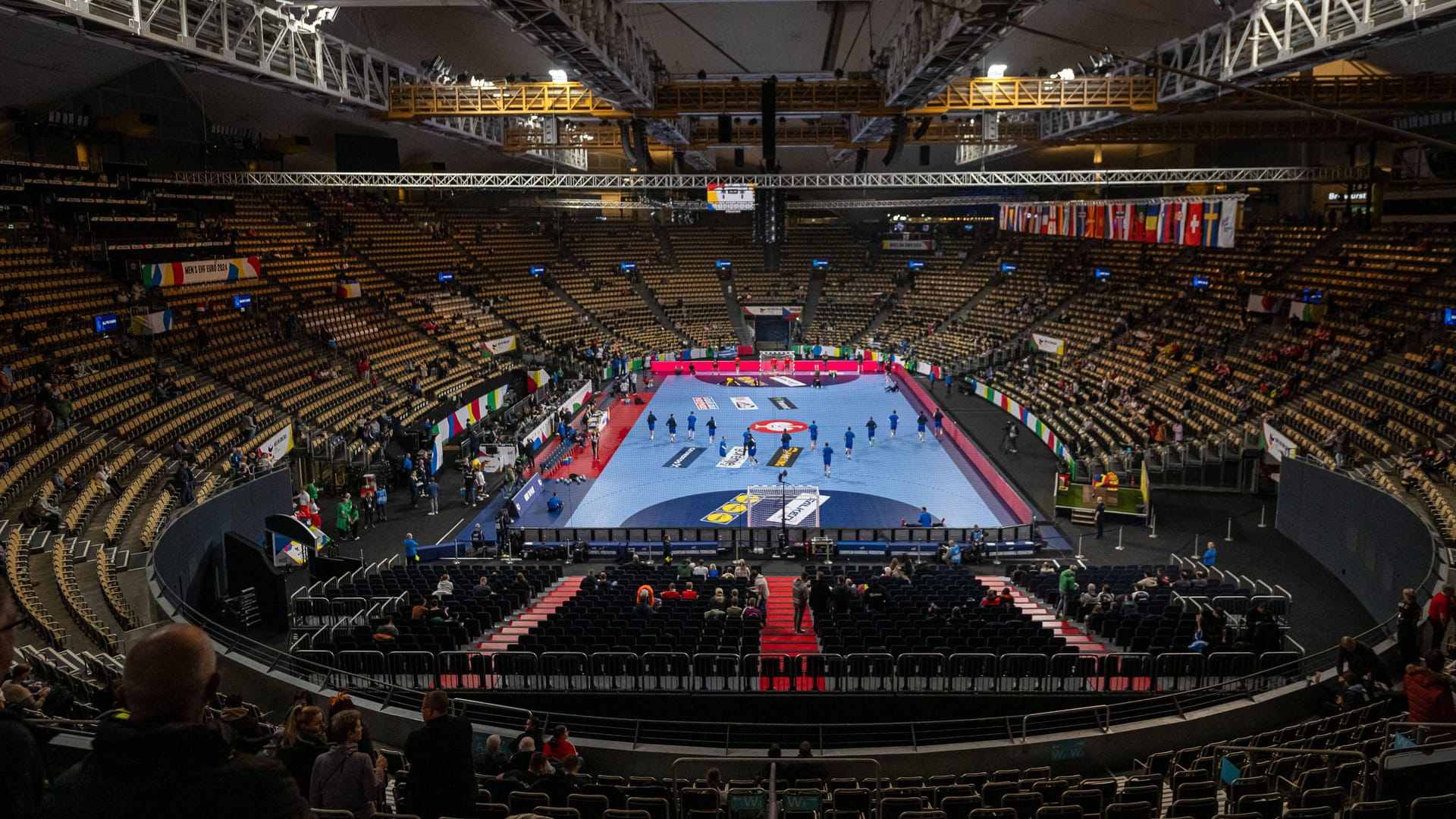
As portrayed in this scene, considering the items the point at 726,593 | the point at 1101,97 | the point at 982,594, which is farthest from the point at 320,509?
the point at 1101,97

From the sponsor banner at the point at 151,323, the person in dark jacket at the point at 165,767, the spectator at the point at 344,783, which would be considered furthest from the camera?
the sponsor banner at the point at 151,323

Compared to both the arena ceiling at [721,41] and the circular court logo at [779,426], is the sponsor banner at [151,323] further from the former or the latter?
the circular court logo at [779,426]

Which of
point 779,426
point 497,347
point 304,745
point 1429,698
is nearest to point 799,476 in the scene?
point 779,426

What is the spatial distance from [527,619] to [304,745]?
10.7 m

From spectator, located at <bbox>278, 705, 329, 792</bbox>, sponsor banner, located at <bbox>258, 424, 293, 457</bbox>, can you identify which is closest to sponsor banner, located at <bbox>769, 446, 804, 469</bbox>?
sponsor banner, located at <bbox>258, 424, 293, 457</bbox>

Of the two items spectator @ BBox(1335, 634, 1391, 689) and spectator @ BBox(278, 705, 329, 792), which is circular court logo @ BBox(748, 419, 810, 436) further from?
spectator @ BBox(278, 705, 329, 792)

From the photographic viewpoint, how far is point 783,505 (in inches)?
957

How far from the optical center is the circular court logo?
35.7m

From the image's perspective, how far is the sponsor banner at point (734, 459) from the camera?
30656 millimetres

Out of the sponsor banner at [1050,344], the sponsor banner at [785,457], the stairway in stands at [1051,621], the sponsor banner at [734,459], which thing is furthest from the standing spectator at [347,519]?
the sponsor banner at [1050,344]

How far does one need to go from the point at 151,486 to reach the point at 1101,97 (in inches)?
959

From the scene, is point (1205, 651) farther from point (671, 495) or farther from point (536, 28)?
point (671, 495)

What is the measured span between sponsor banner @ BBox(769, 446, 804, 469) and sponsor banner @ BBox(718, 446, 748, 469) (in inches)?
37.3

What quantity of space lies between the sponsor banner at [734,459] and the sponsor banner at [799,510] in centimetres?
482
